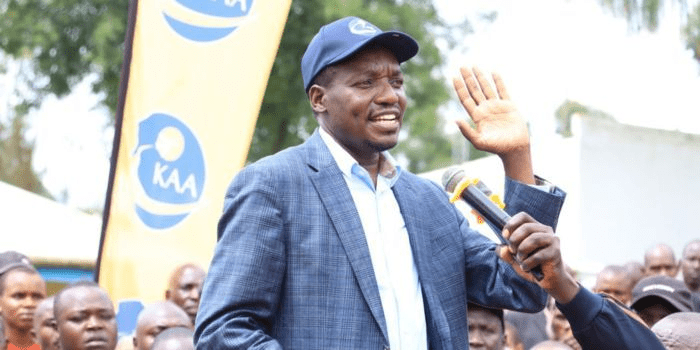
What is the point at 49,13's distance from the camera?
1788 centimetres

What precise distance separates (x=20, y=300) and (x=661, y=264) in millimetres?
5020

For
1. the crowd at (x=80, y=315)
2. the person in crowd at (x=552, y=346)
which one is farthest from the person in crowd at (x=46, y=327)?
the person in crowd at (x=552, y=346)

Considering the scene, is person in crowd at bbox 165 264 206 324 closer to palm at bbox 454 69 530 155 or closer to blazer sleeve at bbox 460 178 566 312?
blazer sleeve at bbox 460 178 566 312

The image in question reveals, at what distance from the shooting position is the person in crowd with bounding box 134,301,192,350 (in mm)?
6602

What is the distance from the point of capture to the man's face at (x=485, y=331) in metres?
5.44

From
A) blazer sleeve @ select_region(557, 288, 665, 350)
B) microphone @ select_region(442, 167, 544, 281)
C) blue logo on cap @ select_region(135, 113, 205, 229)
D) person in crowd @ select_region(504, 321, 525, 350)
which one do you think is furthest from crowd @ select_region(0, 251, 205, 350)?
blazer sleeve @ select_region(557, 288, 665, 350)

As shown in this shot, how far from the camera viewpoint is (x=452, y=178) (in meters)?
2.79

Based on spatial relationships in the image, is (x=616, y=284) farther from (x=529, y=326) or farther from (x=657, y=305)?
(x=657, y=305)

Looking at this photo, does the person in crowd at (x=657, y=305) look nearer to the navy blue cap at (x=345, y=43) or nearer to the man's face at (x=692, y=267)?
the navy blue cap at (x=345, y=43)

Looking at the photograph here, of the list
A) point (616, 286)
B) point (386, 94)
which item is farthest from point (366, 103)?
point (616, 286)

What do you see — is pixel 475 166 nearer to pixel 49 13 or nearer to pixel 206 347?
pixel 49 13

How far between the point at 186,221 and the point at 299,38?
10.8 meters

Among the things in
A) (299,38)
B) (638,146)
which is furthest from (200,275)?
(299,38)

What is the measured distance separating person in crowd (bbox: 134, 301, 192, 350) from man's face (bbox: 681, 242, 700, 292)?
3794 millimetres
